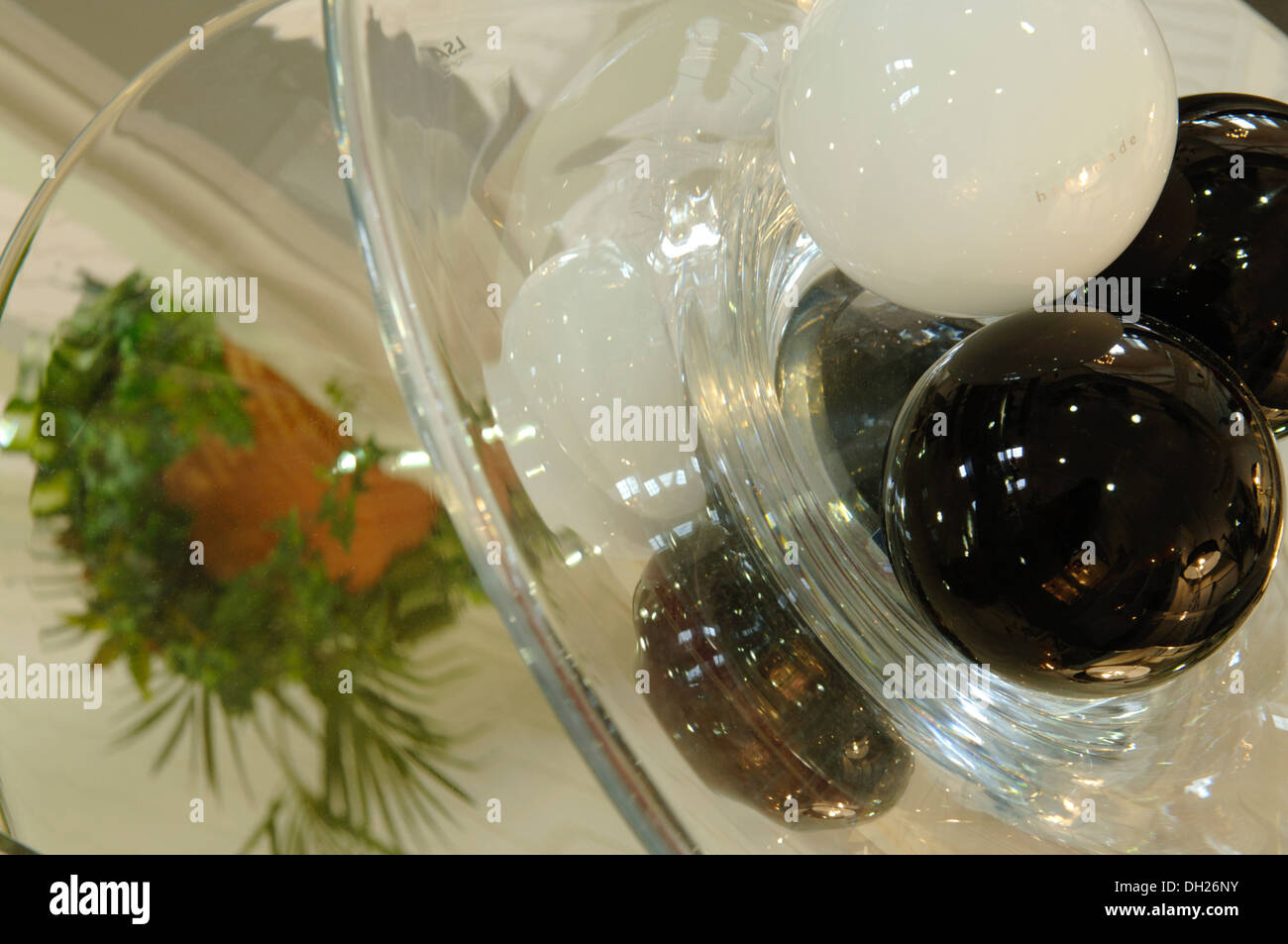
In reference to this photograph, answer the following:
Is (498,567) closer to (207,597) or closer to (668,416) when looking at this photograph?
(668,416)

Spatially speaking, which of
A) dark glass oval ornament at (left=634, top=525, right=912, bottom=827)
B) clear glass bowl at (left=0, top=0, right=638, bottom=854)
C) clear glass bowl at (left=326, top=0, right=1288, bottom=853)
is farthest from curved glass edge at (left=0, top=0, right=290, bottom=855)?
dark glass oval ornament at (left=634, top=525, right=912, bottom=827)

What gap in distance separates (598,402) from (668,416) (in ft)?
0.08

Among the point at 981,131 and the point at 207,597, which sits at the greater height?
the point at 981,131

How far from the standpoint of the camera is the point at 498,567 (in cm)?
22

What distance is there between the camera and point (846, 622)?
0.31 metres

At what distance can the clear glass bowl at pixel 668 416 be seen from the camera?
9.0 inches

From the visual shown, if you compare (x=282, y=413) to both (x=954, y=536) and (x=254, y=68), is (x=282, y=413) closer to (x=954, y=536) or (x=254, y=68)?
(x=254, y=68)

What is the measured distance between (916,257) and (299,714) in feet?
1.18

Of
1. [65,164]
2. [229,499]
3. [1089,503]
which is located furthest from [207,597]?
[1089,503]

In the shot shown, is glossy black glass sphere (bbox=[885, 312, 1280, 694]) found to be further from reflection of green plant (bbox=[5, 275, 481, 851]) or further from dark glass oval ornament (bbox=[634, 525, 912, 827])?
reflection of green plant (bbox=[5, 275, 481, 851])

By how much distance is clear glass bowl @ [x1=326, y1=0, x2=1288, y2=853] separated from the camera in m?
0.23

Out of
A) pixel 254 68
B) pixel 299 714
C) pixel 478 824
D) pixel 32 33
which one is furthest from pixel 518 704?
pixel 32 33

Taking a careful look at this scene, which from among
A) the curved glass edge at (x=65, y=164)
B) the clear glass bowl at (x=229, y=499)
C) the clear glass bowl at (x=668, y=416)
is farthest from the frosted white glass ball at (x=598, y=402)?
the curved glass edge at (x=65, y=164)
